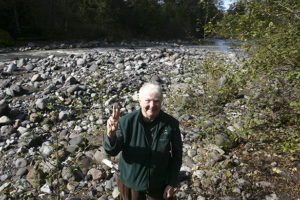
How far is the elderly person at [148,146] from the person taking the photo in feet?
7.47

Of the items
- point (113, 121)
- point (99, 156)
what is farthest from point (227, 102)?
point (113, 121)

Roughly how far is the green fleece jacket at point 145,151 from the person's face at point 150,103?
77mm

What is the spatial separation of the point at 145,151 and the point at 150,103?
1.53 ft

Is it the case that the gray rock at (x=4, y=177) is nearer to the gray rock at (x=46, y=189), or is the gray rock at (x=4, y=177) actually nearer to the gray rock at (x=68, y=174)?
the gray rock at (x=46, y=189)

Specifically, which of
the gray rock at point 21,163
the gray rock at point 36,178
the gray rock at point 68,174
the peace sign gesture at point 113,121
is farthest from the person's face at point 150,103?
the gray rock at point 21,163

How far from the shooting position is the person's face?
88.7 inches

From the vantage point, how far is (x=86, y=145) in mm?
4801

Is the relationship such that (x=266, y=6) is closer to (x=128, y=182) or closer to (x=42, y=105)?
(x=128, y=182)

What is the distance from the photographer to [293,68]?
11.2ft

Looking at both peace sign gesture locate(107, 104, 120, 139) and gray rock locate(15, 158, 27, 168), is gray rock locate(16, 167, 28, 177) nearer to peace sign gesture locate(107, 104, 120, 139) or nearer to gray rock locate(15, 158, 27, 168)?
gray rock locate(15, 158, 27, 168)

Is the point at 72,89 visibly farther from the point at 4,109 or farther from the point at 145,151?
the point at 145,151

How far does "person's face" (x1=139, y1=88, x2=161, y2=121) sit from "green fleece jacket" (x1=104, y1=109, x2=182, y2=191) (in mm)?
77

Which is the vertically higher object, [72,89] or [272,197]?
[72,89]

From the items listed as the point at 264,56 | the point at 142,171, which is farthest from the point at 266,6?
the point at 142,171
